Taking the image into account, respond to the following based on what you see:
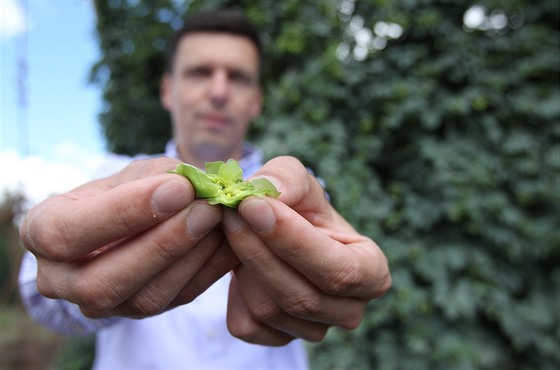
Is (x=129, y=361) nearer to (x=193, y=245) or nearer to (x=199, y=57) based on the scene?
(x=193, y=245)

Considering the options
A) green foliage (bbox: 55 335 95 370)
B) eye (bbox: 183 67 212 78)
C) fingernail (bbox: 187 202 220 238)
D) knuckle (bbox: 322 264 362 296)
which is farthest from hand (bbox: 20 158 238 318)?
green foliage (bbox: 55 335 95 370)

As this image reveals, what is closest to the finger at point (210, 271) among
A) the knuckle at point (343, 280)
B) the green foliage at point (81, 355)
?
the knuckle at point (343, 280)

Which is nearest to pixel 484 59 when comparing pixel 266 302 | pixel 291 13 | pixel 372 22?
pixel 372 22

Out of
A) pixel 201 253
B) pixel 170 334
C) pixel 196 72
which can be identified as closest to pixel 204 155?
pixel 196 72

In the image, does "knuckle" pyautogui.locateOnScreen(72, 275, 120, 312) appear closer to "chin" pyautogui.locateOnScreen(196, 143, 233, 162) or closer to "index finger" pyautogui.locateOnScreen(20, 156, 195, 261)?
"index finger" pyautogui.locateOnScreen(20, 156, 195, 261)

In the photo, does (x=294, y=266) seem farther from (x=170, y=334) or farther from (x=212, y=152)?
(x=212, y=152)
